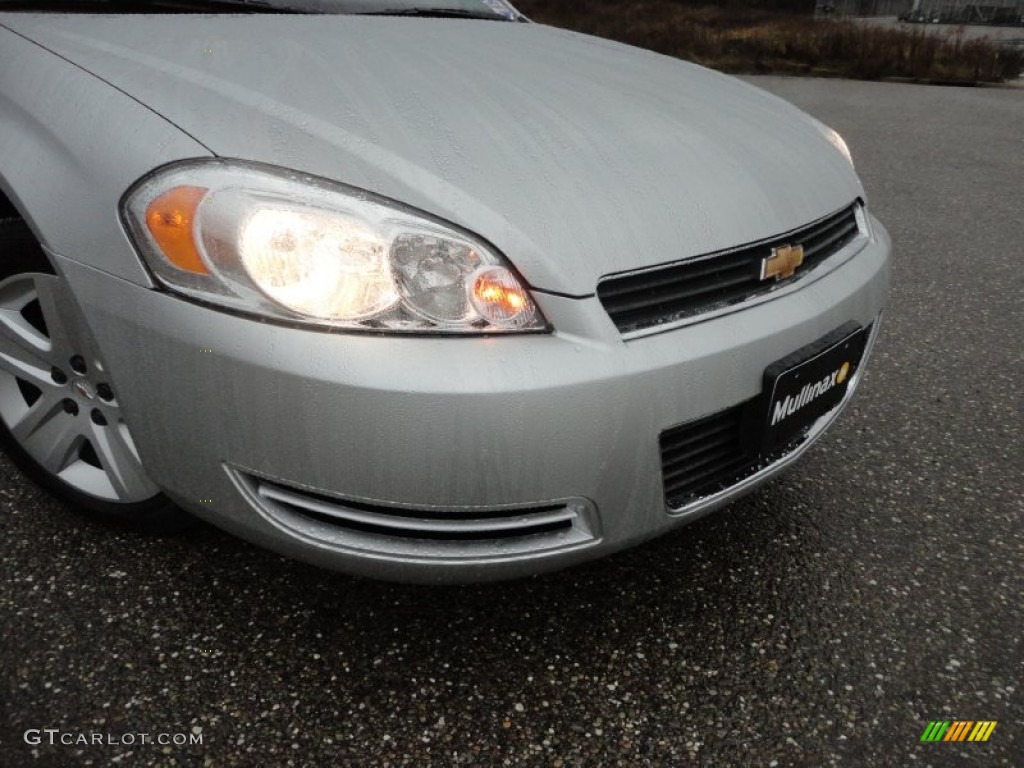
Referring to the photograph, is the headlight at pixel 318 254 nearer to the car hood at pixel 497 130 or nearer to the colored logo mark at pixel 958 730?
the car hood at pixel 497 130

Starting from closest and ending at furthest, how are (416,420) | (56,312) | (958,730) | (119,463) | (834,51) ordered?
(416,420) → (958,730) → (56,312) → (119,463) → (834,51)

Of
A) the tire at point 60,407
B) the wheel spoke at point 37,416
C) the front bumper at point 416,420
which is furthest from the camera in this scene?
the wheel spoke at point 37,416

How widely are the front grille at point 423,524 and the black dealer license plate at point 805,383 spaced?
0.37m

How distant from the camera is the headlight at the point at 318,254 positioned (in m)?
1.14

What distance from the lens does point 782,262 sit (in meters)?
1.42

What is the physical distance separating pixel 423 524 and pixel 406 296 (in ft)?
1.11

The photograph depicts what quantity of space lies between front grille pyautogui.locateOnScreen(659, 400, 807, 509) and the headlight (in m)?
0.30

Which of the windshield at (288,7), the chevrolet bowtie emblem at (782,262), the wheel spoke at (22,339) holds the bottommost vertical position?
the wheel spoke at (22,339)

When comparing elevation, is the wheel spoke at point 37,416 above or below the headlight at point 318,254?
below

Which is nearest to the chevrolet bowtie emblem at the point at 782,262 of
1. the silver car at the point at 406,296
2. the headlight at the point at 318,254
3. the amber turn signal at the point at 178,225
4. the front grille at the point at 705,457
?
the silver car at the point at 406,296

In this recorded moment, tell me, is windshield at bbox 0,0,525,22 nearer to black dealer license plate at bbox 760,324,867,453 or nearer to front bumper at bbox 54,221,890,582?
front bumper at bbox 54,221,890,582

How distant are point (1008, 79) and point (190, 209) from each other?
13488mm

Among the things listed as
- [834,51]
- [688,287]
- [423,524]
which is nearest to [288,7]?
[688,287]

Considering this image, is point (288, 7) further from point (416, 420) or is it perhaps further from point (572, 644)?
point (572, 644)
